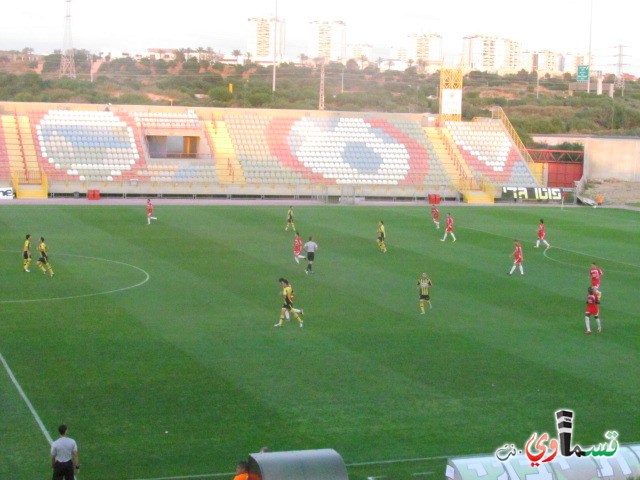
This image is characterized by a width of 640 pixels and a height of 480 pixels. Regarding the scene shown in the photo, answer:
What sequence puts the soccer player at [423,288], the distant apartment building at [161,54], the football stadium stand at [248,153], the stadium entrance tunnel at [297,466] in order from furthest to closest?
the distant apartment building at [161,54] < the football stadium stand at [248,153] < the soccer player at [423,288] < the stadium entrance tunnel at [297,466]

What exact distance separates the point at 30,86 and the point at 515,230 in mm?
71683

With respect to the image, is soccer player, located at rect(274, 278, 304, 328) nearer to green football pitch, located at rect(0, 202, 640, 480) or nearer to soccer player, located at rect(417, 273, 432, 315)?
green football pitch, located at rect(0, 202, 640, 480)

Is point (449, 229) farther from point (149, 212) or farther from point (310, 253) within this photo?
point (149, 212)

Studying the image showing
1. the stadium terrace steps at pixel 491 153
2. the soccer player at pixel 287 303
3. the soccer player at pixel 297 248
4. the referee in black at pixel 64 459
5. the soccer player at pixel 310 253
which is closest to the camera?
the referee in black at pixel 64 459

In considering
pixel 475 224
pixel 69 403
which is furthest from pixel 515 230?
pixel 69 403

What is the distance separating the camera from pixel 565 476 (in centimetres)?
1220

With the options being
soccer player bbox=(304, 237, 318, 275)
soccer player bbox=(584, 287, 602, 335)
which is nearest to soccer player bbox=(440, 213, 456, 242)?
soccer player bbox=(304, 237, 318, 275)

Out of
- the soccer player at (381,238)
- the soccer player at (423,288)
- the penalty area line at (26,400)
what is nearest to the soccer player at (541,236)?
the soccer player at (381,238)

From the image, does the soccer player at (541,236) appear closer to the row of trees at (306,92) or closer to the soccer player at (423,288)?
the soccer player at (423,288)

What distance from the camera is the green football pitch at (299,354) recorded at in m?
16.5

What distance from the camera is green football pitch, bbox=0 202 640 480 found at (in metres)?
16.5

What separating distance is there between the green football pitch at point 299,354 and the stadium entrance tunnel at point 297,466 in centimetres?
346

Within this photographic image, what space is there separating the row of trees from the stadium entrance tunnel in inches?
2822

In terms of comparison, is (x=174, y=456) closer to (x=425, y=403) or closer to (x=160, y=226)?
(x=425, y=403)
